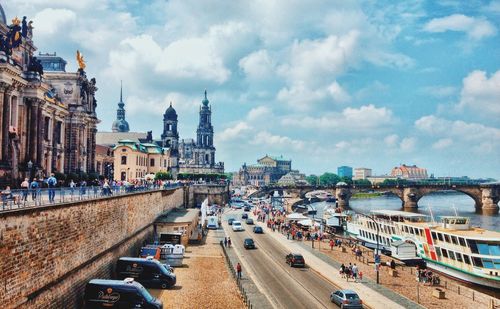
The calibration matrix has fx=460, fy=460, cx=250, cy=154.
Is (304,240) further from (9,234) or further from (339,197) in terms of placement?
(339,197)

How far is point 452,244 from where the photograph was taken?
4294 centimetres

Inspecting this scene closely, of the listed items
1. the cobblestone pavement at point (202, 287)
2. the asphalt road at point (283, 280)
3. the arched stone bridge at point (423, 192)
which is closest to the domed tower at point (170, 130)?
the arched stone bridge at point (423, 192)

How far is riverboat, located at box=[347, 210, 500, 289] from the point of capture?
128 feet

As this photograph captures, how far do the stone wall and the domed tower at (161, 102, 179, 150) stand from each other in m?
111

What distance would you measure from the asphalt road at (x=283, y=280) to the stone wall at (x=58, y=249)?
37.7ft

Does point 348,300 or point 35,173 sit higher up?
point 35,173

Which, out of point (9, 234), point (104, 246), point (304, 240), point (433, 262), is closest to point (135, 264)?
point (104, 246)

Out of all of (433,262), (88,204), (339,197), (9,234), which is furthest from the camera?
(339,197)

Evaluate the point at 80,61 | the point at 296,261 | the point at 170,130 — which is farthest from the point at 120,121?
the point at 296,261

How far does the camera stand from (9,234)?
17844mm

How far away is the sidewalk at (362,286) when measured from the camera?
30.3 meters

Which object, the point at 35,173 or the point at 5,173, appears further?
the point at 35,173

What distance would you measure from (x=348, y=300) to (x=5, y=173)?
31.3 m

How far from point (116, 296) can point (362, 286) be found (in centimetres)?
1916
